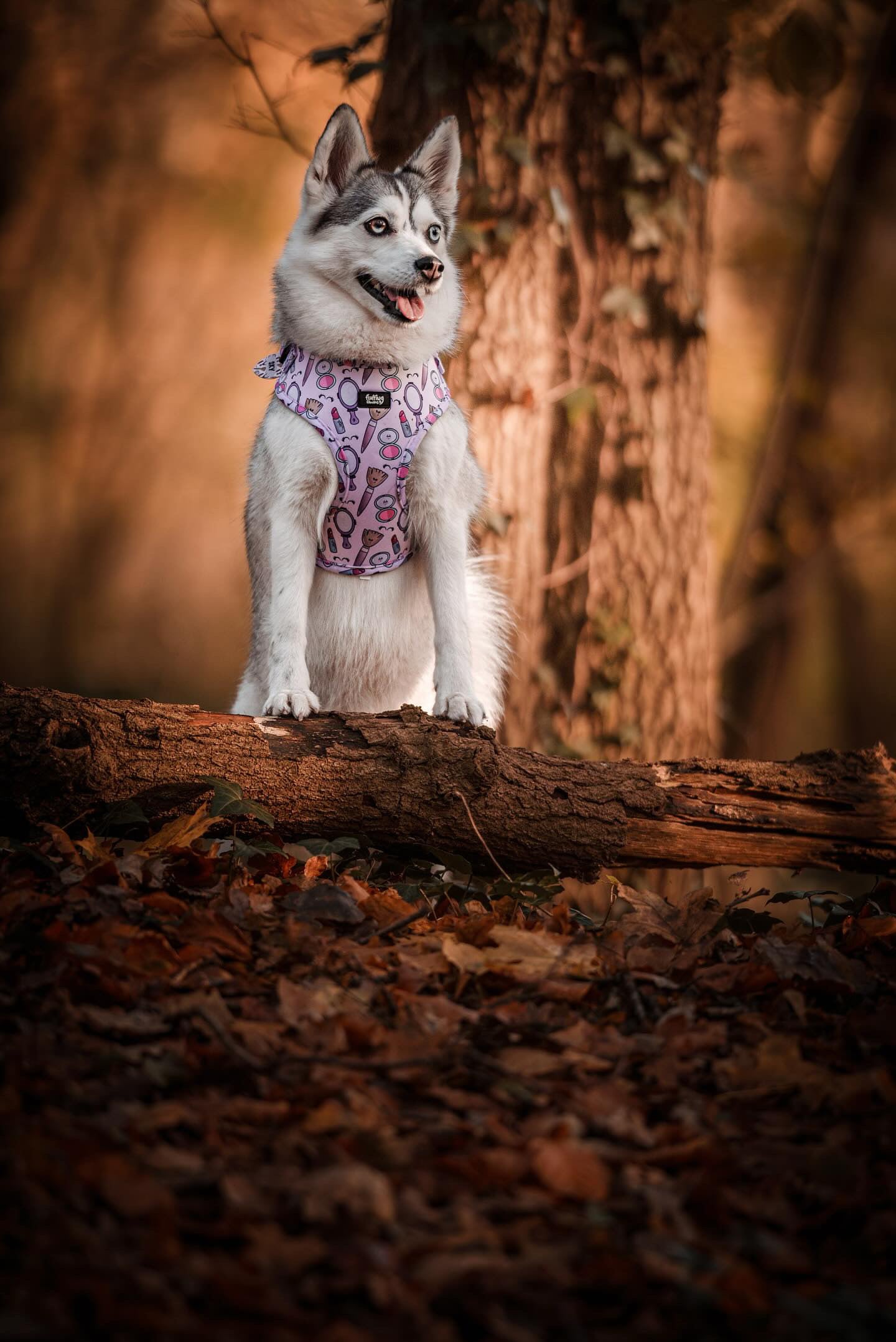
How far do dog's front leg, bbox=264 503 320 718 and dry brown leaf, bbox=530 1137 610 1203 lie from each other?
231 cm

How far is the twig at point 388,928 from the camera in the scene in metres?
2.78

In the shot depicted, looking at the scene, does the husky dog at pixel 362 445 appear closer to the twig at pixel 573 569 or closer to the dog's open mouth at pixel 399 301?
the dog's open mouth at pixel 399 301

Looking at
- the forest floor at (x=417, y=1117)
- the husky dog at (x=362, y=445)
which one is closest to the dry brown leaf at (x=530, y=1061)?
the forest floor at (x=417, y=1117)

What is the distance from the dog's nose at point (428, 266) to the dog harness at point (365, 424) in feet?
1.11

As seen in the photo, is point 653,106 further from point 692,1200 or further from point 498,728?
point 692,1200

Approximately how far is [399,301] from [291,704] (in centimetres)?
153

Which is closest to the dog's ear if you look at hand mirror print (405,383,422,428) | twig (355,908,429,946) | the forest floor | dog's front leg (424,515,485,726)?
hand mirror print (405,383,422,428)

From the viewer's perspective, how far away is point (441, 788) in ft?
11.5

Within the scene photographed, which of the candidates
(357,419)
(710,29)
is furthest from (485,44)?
(357,419)

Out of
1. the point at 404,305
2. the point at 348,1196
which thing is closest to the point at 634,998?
the point at 348,1196

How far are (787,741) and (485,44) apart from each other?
21.8 feet

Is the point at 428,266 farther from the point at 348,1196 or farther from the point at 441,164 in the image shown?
the point at 348,1196

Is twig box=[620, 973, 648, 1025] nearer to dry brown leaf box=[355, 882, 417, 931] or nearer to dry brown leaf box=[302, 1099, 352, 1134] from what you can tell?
dry brown leaf box=[355, 882, 417, 931]

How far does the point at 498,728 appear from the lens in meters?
5.50
